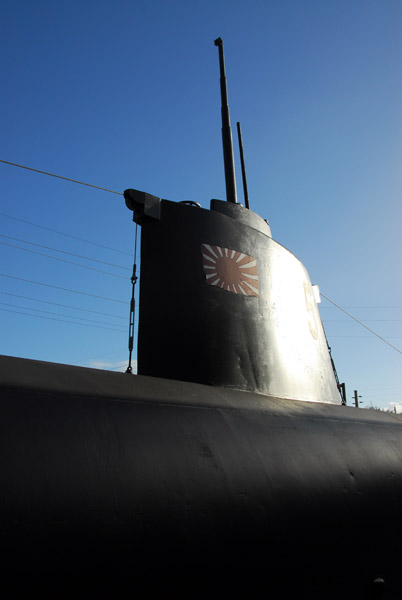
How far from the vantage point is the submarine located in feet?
5.11

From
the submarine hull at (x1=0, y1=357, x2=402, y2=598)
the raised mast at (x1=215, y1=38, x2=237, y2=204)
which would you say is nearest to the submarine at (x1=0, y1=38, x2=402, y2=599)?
the submarine hull at (x1=0, y1=357, x2=402, y2=598)

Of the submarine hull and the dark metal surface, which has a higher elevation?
the dark metal surface

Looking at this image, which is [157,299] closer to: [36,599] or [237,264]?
[237,264]

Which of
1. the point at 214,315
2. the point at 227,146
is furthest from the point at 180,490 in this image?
the point at 227,146

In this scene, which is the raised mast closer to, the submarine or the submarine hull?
the submarine

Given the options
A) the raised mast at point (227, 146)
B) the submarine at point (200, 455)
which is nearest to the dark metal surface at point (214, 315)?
the submarine at point (200, 455)

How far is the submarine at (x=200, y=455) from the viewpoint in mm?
1558

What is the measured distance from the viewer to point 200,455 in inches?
82.6

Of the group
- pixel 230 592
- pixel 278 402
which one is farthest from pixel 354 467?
pixel 230 592

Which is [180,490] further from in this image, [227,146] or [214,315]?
[227,146]

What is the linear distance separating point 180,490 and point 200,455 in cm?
23

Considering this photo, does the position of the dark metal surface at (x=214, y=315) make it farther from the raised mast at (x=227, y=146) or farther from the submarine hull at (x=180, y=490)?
the raised mast at (x=227, y=146)

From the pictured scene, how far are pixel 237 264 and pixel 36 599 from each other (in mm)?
2722

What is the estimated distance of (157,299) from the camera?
3.36 m
